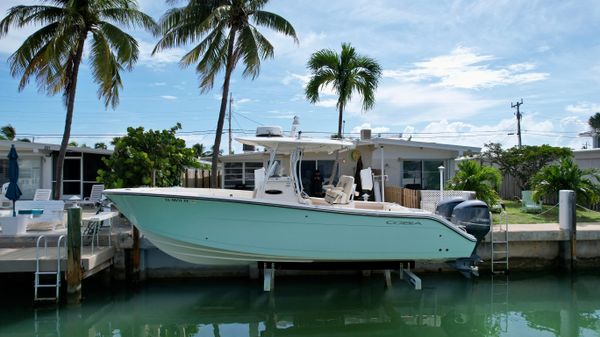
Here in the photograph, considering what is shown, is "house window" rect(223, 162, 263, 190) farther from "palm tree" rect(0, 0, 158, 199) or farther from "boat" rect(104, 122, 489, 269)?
"boat" rect(104, 122, 489, 269)

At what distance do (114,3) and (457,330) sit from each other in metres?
13.5

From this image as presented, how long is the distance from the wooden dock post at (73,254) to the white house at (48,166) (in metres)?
9.93

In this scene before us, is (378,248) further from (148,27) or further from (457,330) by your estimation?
(148,27)

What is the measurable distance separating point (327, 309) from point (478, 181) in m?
6.81

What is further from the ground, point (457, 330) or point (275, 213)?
point (275, 213)

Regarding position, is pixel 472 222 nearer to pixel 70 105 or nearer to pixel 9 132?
pixel 70 105

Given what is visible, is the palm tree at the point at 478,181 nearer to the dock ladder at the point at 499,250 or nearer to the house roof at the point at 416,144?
the house roof at the point at 416,144

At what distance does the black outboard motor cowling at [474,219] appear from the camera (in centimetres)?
845

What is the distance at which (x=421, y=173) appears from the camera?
624 inches

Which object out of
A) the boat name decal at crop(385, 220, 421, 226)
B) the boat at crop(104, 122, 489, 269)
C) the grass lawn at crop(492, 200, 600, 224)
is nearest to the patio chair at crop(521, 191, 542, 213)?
the grass lawn at crop(492, 200, 600, 224)

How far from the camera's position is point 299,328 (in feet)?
25.7

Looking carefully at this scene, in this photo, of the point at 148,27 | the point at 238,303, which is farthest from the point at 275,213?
the point at 148,27

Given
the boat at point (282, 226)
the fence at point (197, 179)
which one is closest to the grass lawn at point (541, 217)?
the boat at point (282, 226)

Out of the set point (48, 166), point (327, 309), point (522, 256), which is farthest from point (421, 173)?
point (48, 166)
